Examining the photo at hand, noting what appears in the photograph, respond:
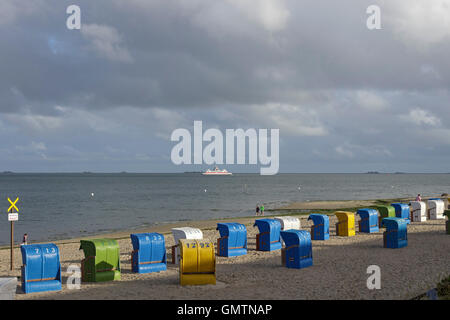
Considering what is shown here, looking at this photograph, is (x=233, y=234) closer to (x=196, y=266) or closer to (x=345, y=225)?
(x=196, y=266)

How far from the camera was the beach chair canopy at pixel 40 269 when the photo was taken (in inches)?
453

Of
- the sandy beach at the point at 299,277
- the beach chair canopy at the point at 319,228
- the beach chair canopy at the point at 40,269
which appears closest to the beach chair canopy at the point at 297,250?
the sandy beach at the point at 299,277

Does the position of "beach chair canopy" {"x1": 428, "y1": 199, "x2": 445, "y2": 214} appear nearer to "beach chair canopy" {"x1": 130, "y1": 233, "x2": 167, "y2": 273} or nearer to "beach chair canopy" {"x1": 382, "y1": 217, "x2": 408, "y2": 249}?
"beach chair canopy" {"x1": 382, "y1": 217, "x2": 408, "y2": 249}

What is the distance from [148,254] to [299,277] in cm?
503

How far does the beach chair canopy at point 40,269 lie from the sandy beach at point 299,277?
0.30m

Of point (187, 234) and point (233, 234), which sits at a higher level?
point (187, 234)

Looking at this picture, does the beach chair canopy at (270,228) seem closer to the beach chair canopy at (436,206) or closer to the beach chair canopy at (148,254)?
the beach chair canopy at (148,254)

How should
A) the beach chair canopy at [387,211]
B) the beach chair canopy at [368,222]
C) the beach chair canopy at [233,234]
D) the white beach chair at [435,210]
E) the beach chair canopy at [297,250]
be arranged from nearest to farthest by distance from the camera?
the beach chair canopy at [297,250] < the beach chair canopy at [233,234] < the beach chair canopy at [368,222] < the beach chair canopy at [387,211] < the white beach chair at [435,210]

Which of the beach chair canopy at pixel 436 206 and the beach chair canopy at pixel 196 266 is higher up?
the beach chair canopy at pixel 436 206

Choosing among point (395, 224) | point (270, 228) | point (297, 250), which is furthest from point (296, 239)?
point (395, 224)

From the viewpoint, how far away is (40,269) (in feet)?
38.3

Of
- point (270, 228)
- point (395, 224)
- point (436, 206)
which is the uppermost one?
point (436, 206)
